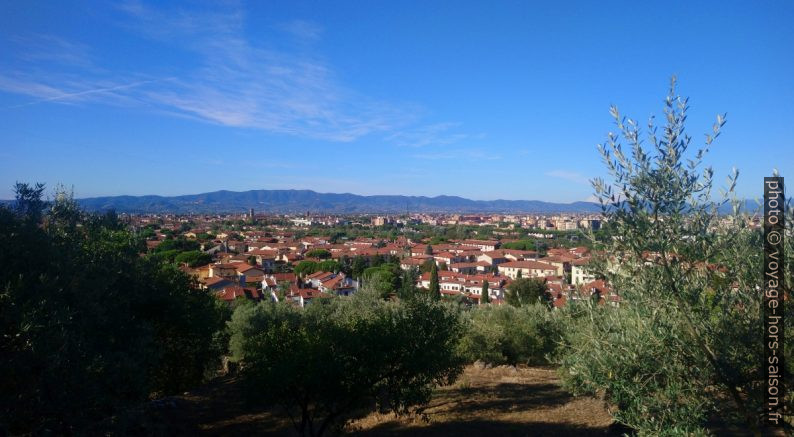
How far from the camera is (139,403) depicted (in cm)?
718

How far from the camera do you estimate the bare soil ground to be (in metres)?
12.0

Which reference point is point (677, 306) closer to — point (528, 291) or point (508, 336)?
point (508, 336)

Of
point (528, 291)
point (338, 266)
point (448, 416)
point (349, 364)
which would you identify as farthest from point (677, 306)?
point (338, 266)

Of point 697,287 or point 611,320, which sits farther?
point 611,320

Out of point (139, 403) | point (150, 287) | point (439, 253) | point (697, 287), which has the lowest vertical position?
point (439, 253)

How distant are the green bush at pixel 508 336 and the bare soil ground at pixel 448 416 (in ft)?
12.8

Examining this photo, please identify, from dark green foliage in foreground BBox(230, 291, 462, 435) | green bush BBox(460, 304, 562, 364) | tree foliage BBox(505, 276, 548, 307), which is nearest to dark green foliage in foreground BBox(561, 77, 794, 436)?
dark green foliage in foreground BBox(230, 291, 462, 435)

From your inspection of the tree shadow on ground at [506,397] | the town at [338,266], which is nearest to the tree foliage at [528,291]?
the town at [338,266]

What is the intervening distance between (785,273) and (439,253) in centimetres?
8719

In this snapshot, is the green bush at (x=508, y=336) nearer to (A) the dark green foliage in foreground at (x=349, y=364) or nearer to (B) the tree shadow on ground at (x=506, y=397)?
(B) the tree shadow on ground at (x=506, y=397)

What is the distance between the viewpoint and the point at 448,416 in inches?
539

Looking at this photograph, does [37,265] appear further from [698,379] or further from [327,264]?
[327,264]

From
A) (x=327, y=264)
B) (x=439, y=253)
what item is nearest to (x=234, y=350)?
(x=327, y=264)

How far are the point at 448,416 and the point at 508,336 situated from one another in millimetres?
8985
